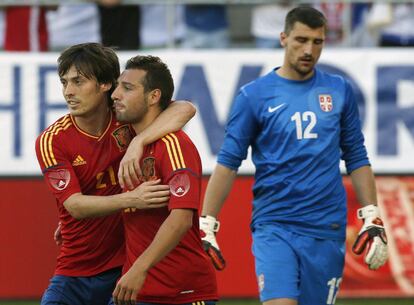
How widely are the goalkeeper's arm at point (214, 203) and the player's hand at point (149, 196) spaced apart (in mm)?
1450

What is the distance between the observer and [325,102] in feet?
24.1

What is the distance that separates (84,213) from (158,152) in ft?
1.73

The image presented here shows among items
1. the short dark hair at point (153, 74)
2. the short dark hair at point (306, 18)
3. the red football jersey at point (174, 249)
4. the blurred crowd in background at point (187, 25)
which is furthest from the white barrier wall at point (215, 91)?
the red football jersey at point (174, 249)

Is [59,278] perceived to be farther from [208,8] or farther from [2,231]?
[208,8]

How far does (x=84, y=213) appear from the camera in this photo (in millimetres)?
5977

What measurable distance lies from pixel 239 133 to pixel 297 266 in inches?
35.4

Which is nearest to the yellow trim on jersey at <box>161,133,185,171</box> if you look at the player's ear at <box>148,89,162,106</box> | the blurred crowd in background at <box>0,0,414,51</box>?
the player's ear at <box>148,89,162,106</box>

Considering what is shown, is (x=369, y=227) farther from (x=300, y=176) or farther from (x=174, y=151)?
(x=174, y=151)

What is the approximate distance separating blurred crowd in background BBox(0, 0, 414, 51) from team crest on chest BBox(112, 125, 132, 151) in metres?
5.36

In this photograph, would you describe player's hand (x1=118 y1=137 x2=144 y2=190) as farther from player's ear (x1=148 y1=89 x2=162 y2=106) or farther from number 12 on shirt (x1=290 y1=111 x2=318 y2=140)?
number 12 on shirt (x1=290 y1=111 x2=318 y2=140)

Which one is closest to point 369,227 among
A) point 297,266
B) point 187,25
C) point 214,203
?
point 297,266

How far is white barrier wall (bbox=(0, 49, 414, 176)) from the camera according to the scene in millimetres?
11234

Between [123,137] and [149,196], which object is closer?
[149,196]

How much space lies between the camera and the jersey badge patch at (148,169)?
580cm
